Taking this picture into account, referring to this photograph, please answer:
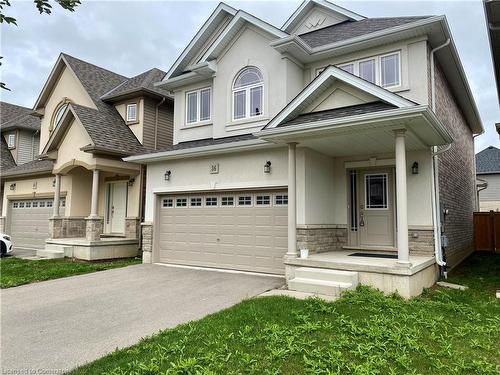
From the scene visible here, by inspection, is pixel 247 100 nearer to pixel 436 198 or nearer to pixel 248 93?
pixel 248 93

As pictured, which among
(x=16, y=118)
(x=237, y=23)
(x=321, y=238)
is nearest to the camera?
(x=321, y=238)

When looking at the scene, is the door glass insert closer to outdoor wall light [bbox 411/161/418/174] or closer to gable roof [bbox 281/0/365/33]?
outdoor wall light [bbox 411/161/418/174]

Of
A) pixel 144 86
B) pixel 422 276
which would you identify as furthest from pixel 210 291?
pixel 144 86

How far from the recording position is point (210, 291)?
305 inches

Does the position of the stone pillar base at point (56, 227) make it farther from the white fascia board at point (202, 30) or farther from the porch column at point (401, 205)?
the porch column at point (401, 205)

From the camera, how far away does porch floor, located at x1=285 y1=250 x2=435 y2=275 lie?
6926 mm

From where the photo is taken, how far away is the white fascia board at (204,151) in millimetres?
9516

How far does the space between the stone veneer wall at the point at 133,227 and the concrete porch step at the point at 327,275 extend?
24.2 ft

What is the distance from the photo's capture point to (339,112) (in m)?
7.79

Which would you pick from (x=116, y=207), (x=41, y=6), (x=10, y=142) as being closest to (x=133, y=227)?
(x=116, y=207)

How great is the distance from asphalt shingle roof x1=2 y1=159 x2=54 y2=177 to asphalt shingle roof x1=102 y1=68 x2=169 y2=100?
385 cm

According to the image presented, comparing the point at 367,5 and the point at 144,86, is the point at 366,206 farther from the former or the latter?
the point at 144,86

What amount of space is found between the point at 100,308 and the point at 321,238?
16.6 feet

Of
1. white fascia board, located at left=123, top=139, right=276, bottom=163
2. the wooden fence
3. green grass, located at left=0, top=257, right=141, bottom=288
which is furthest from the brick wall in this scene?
green grass, located at left=0, top=257, right=141, bottom=288
